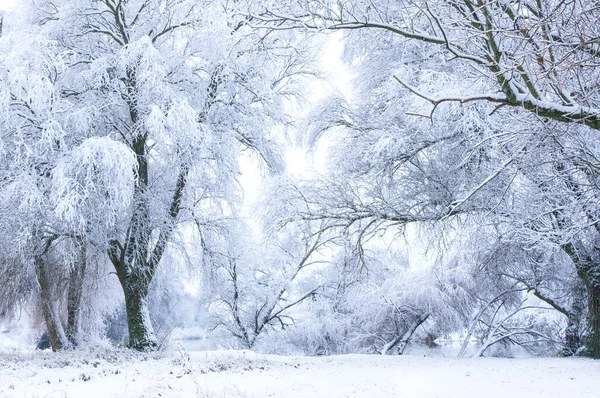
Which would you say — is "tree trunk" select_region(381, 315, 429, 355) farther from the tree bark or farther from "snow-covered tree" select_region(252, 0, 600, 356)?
"snow-covered tree" select_region(252, 0, 600, 356)

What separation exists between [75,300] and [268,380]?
831cm

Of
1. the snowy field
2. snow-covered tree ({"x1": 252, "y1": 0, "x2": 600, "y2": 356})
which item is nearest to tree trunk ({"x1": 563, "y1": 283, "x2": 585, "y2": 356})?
snow-covered tree ({"x1": 252, "y1": 0, "x2": 600, "y2": 356})

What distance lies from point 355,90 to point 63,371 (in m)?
7.35

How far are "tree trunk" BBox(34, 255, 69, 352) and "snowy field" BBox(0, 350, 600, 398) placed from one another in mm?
2856

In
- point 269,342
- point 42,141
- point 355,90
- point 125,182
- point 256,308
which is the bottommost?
point 269,342

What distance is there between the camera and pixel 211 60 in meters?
10.1

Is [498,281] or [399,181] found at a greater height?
[399,181]

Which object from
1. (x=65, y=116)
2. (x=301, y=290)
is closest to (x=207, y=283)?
(x=65, y=116)

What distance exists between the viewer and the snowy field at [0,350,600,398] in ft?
15.8

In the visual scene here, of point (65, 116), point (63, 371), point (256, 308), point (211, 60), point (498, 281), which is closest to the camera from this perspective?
point (63, 371)

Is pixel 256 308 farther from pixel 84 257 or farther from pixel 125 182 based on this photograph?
pixel 125 182

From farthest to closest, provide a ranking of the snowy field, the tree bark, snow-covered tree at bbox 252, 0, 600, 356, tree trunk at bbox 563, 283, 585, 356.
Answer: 1. tree trunk at bbox 563, 283, 585, 356
2. the tree bark
3. snow-covered tree at bbox 252, 0, 600, 356
4. the snowy field

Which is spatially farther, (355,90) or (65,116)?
(355,90)

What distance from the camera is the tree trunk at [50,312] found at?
11.0 metres
